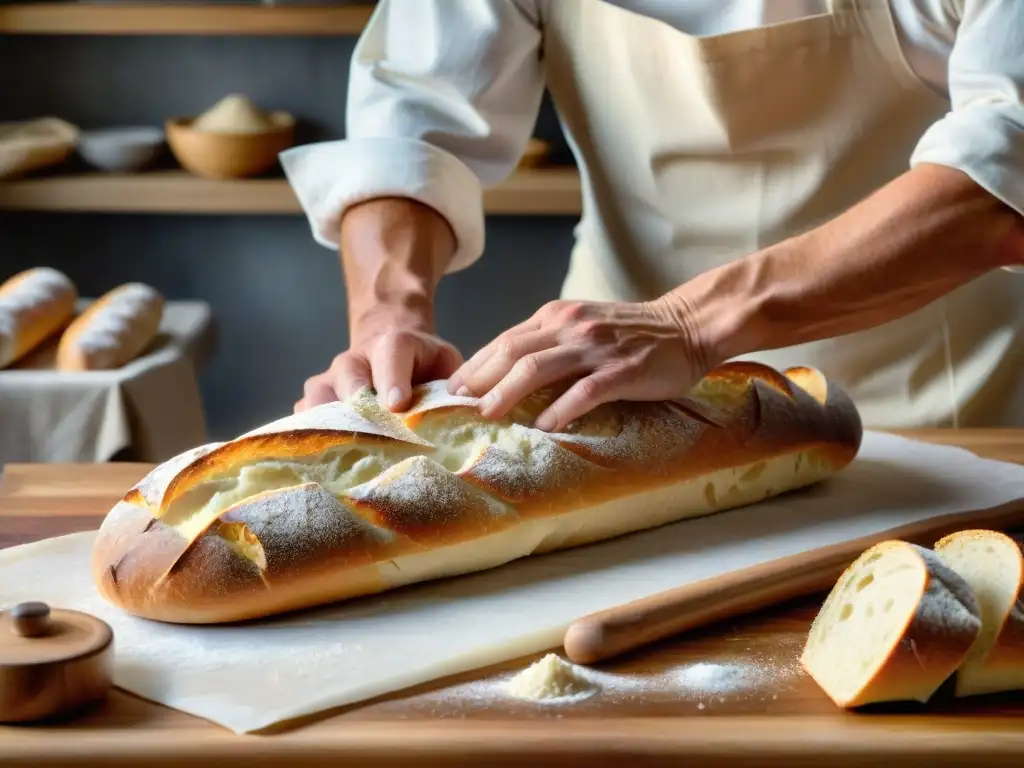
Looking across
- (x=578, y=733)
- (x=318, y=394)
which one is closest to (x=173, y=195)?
(x=318, y=394)

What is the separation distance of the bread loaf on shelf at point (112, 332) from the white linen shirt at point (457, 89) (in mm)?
701

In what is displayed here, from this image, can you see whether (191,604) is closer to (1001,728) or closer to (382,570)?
(382,570)

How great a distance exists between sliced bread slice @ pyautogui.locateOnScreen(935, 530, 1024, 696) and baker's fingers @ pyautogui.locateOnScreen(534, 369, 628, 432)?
1.23ft

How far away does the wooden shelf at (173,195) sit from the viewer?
9.43ft

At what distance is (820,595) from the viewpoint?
1.12 meters

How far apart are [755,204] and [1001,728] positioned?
91cm

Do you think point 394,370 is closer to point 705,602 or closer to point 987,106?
point 705,602

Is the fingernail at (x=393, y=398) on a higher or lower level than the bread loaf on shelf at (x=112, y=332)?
higher

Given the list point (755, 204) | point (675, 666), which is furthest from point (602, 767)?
point (755, 204)

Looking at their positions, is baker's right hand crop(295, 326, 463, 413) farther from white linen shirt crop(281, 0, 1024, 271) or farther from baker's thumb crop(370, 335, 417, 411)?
white linen shirt crop(281, 0, 1024, 271)

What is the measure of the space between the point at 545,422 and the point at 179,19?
198cm

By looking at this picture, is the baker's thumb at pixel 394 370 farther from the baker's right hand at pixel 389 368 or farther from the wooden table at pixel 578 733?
the wooden table at pixel 578 733

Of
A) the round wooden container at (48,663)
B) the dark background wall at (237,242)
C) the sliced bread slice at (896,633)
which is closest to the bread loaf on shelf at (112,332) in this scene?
the dark background wall at (237,242)

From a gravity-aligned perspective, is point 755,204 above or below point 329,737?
above
